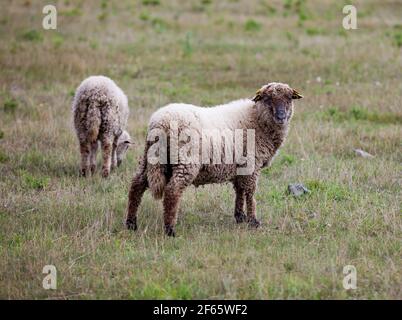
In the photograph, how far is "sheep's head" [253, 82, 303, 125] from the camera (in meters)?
8.39

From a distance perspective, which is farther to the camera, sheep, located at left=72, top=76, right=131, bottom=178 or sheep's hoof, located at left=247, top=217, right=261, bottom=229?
sheep, located at left=72, top=76, right=131, bottom=178

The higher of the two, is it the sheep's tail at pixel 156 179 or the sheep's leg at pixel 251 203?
the sheep's tail at pixel 156 179

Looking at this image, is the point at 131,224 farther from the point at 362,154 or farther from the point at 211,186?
the point at 362,154

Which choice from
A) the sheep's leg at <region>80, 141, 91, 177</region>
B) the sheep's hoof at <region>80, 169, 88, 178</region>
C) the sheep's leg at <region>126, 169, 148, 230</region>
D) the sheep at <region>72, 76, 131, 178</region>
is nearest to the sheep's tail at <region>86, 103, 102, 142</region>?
the sheep at <region>72, 76, 131, 178</region>

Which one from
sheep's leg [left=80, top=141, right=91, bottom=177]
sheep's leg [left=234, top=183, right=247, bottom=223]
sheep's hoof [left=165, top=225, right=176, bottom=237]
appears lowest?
sheep's hoof [left=165, top=225, right=176, bottom=237]

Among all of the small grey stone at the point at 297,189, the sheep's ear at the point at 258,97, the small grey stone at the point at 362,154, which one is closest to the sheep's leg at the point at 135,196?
the sheep's ear at the point at 258,97

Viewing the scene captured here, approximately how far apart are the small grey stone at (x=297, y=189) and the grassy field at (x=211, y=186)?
12cm

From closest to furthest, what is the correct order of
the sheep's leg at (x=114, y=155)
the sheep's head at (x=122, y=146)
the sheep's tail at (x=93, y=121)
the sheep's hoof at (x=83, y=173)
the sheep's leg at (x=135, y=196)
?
the sheep's leg at (x=135, y=196)
the sheep's tail at (x=93, y=121)
the sheep's hoof at (x=83, y=173)
the sheep's leg at (x=114, y=155)
the sheep's head at (x=122, y=146)

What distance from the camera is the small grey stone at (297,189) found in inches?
369

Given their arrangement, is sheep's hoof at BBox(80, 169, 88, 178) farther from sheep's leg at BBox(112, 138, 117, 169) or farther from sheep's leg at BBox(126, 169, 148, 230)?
sheep's leg at BBox(126, 169, 148, 230)

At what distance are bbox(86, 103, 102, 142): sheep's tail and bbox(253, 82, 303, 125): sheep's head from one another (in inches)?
121

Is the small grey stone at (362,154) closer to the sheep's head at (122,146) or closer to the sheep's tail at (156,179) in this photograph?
the sheep's head at (122,146)

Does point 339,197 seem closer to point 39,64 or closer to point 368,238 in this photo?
point 368,238

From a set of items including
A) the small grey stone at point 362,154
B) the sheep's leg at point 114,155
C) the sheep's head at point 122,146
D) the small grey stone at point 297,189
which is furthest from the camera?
the small grey stone at point 362,154
